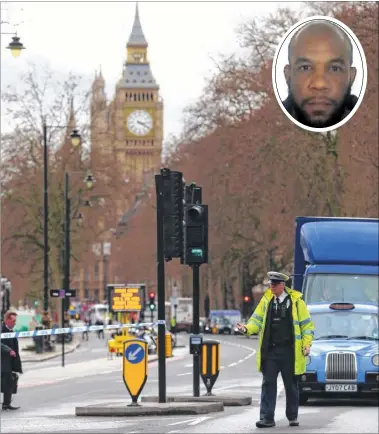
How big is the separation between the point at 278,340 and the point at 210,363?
8345 mm

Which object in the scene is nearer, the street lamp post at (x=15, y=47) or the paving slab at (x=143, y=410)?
the paving slab at (x=143, y=410)

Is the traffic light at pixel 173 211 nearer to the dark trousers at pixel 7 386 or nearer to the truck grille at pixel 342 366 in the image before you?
the truck grille at pixel 342 366

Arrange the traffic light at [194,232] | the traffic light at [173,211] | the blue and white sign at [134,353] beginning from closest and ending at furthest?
the blue and white sign at [134,353] → the traffic light at [173,211] → the traffic light at [194,232]

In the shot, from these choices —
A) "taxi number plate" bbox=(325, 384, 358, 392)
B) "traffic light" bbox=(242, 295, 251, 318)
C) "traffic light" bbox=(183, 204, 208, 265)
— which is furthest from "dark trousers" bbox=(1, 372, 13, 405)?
"traffic light" bbox=(242, 295, 251, 318)

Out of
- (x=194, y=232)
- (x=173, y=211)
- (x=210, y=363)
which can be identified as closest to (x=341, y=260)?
(x=210, y=363)

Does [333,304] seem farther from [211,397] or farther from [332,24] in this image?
[332,24]

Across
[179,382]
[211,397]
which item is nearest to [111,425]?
[211,397]

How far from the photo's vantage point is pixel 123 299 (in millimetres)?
55906

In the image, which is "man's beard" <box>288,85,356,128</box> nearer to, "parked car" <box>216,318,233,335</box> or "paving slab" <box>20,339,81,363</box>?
"paving slab" <box>20,339,81,363</box>

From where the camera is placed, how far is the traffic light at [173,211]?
21.7 meters

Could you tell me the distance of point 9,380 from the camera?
24.3 metres

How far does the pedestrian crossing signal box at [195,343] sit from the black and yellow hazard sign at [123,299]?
31.9 meters

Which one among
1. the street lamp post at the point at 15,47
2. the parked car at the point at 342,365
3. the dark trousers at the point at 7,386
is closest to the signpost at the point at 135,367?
the parked car at the point at 342,365

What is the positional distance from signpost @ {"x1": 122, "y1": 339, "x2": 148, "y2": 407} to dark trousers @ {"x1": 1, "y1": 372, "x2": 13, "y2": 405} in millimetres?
3313
